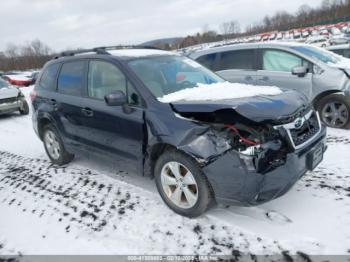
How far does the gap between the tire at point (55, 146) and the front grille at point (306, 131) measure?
3589mm

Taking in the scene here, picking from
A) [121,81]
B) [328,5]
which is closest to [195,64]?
[121,81]

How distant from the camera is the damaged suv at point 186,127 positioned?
296 centimetres

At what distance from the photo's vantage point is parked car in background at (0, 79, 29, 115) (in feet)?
34.4

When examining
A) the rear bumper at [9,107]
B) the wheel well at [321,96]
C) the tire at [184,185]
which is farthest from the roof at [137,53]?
the rear bumper at [9,107]

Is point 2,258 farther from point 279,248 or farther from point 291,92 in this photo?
point 291,92

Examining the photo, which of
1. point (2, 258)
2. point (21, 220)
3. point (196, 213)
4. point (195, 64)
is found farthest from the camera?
point (195, 64)

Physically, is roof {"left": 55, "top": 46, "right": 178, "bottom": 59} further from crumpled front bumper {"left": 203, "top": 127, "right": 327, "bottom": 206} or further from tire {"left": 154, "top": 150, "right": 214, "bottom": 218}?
crumpled front bumper {"left": 203, "top": 127, "right": 327, "bottom": 206}

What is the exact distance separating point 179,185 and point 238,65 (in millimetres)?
4471

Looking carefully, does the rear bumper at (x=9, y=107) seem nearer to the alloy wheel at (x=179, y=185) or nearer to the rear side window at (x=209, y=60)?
the rear side window at (x=209, y=60)

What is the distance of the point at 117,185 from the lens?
437 centimetres

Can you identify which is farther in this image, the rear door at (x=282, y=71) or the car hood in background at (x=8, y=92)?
the car hood in background at (x=8, y=92)

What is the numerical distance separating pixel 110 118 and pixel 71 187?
1239 mm

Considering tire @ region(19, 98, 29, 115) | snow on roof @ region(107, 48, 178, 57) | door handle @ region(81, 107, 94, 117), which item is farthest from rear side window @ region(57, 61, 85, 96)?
tire @ region(19, 98, 29, 115)

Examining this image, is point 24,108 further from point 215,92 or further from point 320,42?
point 320,42
